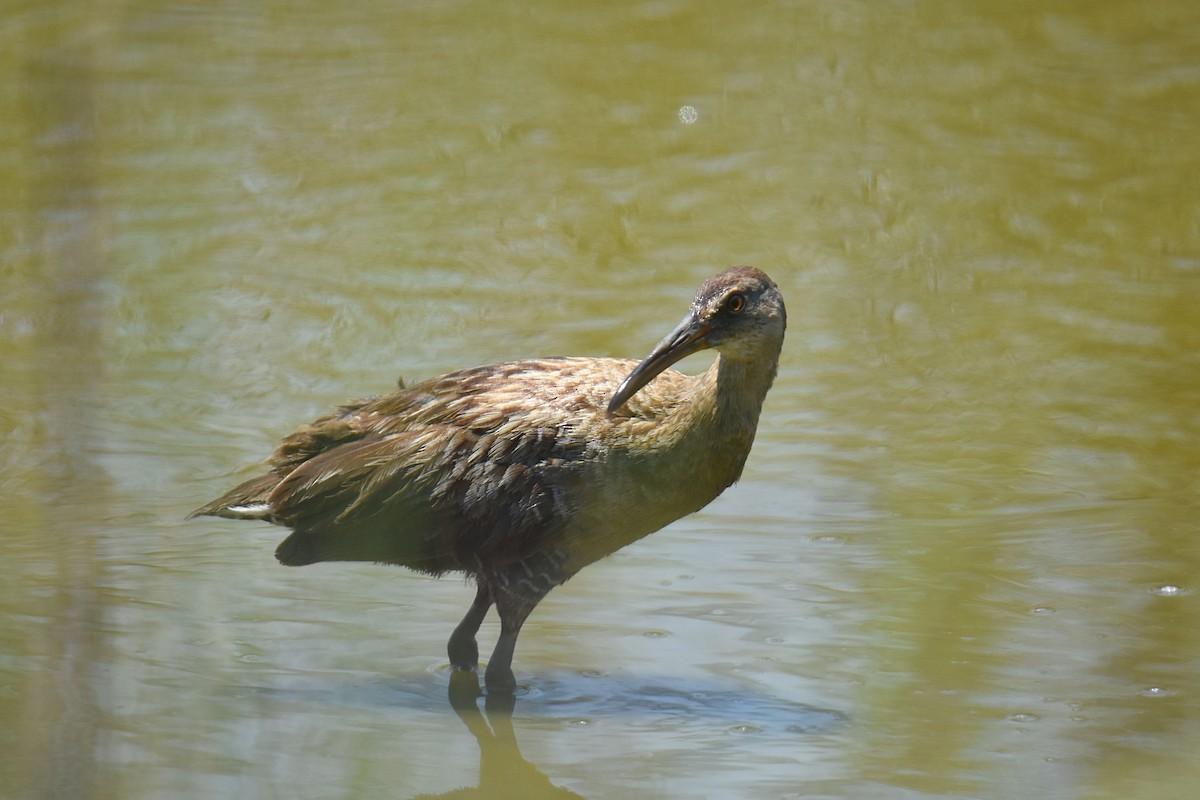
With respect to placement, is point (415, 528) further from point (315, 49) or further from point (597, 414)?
point (315, 49)

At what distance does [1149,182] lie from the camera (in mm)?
11727

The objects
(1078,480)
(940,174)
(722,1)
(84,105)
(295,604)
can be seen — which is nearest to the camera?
(84,105)

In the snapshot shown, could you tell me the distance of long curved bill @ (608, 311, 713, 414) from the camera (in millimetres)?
6000

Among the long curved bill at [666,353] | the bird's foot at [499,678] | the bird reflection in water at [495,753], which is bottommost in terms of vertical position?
the bird reflection in water at [495,753]

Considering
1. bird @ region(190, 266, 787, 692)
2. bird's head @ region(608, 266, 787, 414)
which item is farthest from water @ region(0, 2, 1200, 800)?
bird's head @ region(608, 266, 787, 414)

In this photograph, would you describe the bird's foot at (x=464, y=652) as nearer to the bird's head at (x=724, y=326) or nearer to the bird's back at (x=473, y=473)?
the bird's back at (x=473, y=473)

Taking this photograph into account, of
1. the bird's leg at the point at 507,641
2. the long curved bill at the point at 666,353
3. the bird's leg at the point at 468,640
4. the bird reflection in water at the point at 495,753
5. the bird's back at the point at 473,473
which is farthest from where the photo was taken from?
the bird's leg at the point at 468,640

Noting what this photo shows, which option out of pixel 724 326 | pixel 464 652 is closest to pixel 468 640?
pixel 464 652

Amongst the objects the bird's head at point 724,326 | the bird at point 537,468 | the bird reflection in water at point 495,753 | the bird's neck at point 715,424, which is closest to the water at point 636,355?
the bird reflection in water at point 495,753

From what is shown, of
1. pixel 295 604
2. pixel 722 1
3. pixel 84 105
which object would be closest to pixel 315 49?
pixel 722 1

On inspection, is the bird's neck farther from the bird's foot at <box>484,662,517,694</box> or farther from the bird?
the bird's foot at <box>484,662,517,694</box>

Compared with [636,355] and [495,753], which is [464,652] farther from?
[636,355]

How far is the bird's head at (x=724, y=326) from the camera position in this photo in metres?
6.02

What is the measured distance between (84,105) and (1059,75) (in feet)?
38.9
